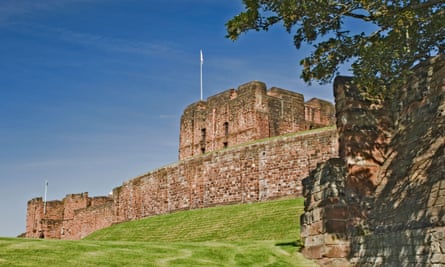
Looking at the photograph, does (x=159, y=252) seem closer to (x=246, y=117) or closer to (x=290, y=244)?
(x=290, y=244)

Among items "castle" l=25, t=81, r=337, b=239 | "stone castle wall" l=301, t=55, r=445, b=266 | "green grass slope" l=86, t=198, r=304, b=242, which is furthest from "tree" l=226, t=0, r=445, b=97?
"castle" l=25, t=81, r=337, b=239

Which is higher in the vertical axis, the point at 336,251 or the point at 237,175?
the point at 237,175

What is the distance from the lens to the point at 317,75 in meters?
14.3

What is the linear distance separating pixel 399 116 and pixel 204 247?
6.24 m

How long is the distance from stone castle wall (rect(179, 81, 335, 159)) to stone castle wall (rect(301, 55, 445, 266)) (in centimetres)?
2584

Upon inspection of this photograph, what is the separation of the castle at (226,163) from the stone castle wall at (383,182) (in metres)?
13.0

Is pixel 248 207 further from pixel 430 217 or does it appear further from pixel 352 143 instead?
pixel 430 217

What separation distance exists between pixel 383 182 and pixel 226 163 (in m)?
19.3

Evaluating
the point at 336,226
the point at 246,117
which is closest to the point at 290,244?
the point at 336,226

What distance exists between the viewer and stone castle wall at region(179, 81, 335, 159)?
4066 centimetres

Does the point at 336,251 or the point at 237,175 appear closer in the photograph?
the point at 336,251

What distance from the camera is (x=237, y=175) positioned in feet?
103

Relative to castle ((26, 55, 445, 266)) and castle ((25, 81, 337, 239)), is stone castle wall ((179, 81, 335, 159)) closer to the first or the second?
castle ((25, 81, 337, 239))

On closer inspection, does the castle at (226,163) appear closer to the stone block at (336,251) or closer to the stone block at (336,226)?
the stone block at (336,226)
